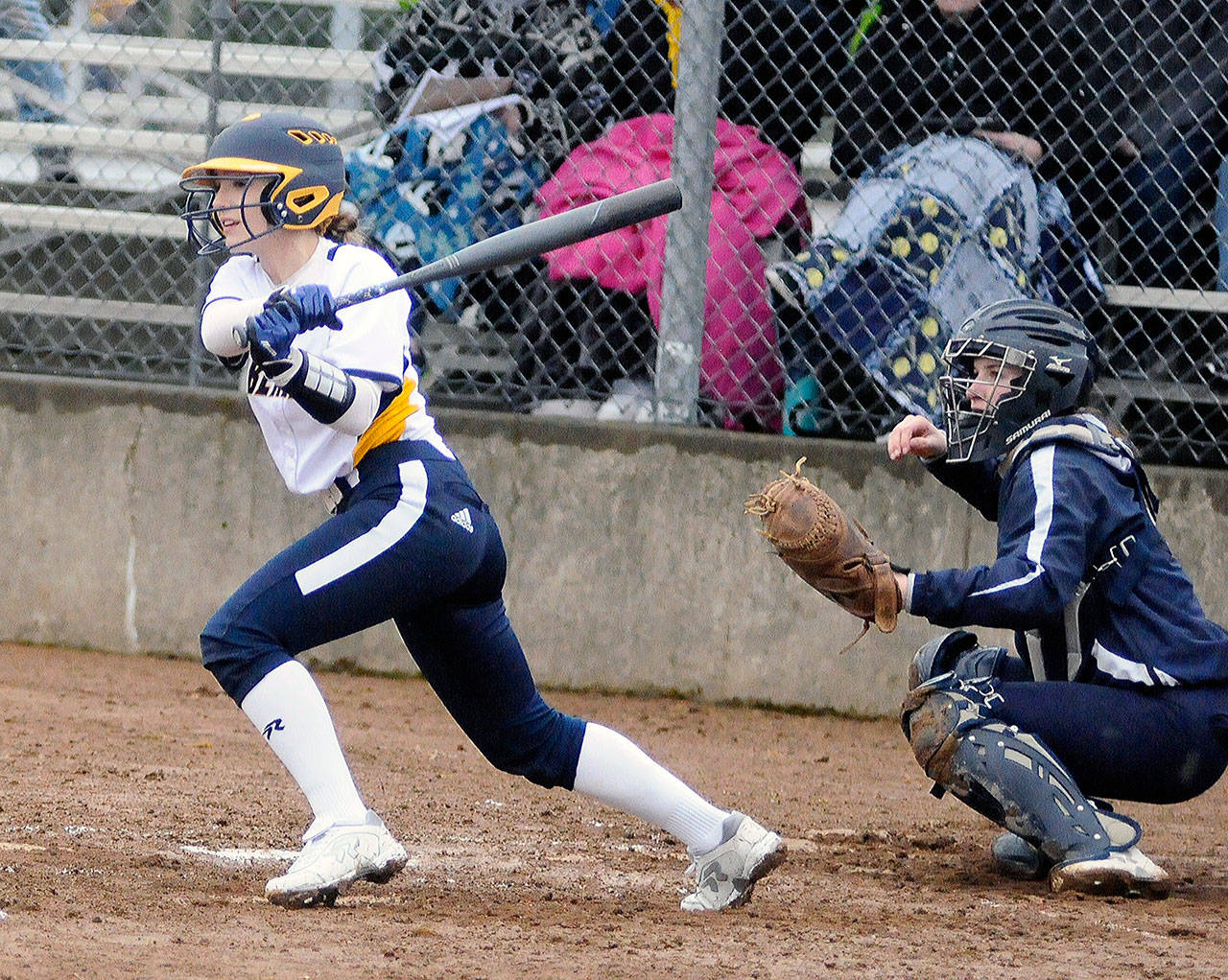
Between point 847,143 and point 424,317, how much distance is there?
1.59m

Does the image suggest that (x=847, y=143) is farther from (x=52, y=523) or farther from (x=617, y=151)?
(x=52, y=523)

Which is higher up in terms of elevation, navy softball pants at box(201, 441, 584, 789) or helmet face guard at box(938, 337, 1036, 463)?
helmet face guard at box(938, 337, 1036, 463)

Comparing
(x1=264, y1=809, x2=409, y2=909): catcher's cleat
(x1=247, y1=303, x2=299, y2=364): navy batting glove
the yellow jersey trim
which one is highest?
(x1=247, y1=303, x2=299, y2=364): navy batting glove

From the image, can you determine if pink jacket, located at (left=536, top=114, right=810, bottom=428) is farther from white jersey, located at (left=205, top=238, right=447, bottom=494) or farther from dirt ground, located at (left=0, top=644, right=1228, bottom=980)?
white jersey, located at (left=205, top=238, right=447, bottom=494)

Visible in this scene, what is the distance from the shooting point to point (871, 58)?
561 centimetres

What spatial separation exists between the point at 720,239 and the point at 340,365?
2.76 metres

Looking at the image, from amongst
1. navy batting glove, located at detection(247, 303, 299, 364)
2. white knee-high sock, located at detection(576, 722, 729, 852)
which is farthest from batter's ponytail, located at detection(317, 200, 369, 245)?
white knee-high sock, located at detection(576, 722, 729, 852)

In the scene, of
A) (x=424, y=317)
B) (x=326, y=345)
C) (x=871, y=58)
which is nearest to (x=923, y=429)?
(x=326, y=345)

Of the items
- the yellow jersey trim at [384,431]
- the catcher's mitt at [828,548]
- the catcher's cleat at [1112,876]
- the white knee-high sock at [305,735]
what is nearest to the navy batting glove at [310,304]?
the yellow jersey trim at [384,431]

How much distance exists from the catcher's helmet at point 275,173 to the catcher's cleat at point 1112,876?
6.64 ft

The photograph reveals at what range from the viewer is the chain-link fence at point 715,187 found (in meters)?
5.45

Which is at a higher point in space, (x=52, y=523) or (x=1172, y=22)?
(x=1172, y=22)

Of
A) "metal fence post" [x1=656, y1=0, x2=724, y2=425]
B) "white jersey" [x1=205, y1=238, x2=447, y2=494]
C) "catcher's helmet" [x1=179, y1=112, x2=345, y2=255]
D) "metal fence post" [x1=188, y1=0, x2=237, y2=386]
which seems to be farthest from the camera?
"metal fence post" [x1=188, y1=0, x2=237, y2=386]

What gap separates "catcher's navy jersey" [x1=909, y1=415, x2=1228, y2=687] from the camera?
135 inches
